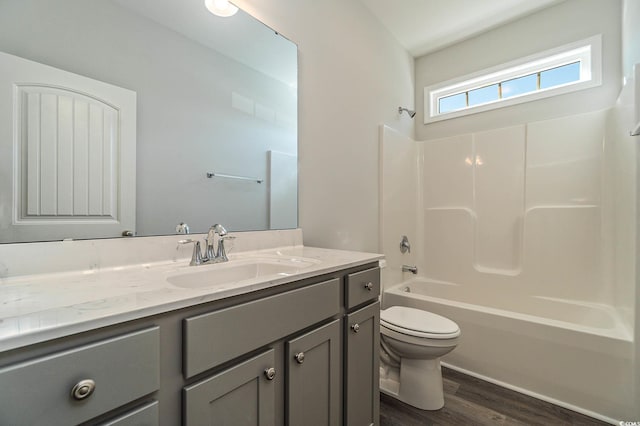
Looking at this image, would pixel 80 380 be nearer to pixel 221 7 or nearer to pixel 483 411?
pixel 221 7

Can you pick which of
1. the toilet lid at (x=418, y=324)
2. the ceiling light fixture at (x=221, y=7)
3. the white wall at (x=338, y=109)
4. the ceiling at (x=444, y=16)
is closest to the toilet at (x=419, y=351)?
the toilet lid at (x=418, y=324)

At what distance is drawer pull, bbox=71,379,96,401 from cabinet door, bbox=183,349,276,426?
0.61 ft

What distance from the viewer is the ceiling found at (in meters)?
2.22

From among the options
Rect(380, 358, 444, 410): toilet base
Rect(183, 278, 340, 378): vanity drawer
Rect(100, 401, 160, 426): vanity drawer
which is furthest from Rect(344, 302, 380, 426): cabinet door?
Rect(100, 401, 160, 426): vanity drawer

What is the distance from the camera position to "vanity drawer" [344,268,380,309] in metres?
1.12

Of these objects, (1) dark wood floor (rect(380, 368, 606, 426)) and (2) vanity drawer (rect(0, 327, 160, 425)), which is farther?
(1) dark wood floor (rect(380, 368, 606, 426))

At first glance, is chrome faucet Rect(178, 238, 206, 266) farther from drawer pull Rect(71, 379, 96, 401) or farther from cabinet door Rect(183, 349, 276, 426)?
drawer pull Rect(71, 379, 96, 401)

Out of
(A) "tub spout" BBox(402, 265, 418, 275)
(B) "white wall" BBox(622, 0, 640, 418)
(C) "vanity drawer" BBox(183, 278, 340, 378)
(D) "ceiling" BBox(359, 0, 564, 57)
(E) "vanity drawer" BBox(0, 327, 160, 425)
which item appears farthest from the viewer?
(A) "tub spout" BBox(402, 265, 418, 275)

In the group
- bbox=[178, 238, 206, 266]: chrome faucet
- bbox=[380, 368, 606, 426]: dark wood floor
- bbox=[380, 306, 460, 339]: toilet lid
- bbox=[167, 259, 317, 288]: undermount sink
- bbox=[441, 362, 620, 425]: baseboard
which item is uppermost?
bbox=[178, 238, 206, 266]: chrome faucet

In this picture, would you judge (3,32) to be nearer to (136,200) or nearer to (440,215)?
(136,200)

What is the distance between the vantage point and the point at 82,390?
0.48m

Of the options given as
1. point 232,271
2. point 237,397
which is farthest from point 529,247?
point 237,397

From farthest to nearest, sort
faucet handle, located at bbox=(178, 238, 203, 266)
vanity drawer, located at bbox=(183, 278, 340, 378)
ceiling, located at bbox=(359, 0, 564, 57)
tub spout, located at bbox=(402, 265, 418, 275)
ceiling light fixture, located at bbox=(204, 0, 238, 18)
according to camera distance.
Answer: tub spout, located at bbox=(402, 265, 418, 275) → ceiling, located at bbox=(359, 0, 564, 57) → ceiling light fixture, located at bbox=(204, 0, 238, 18) → faucet handle, located at bbox=(178, 238, 203, 266) → vanity drawer, located at bbox=(183, 278, 340, 378)

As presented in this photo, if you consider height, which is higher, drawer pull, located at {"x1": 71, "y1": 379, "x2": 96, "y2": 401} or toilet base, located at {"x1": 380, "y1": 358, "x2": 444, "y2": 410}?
drawer pull, located at {"x1": 71, "y1": 379, "x2": 96, "y2": 401}
